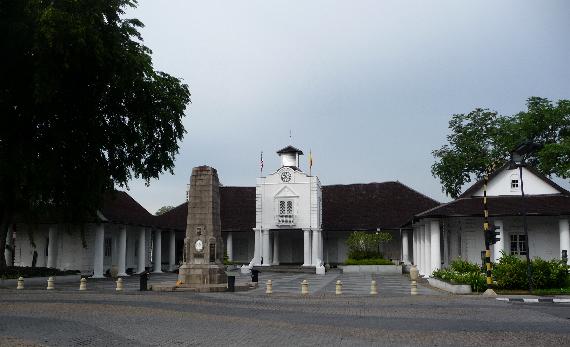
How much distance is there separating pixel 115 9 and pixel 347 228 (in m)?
27.6

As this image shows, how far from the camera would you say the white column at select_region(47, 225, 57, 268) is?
36781mm

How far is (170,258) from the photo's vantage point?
4794 centimetres

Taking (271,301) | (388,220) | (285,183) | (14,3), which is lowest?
(271,301)

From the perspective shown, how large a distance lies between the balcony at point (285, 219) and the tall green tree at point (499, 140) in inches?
529

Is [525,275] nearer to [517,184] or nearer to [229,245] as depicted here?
[517,184]

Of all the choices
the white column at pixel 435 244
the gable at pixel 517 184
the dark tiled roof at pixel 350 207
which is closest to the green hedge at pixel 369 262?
the dark tiled roof at pixel 350 207

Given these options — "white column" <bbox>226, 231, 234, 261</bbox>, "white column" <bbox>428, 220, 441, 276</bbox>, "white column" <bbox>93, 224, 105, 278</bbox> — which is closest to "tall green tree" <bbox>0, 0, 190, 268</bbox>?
"white column" <bbox>93, 224, 105, 278</bbox>

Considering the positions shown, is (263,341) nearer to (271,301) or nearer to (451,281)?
(271,301)

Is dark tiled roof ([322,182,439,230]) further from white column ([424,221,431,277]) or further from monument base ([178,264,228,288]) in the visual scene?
monument base ([178,264,228,288])

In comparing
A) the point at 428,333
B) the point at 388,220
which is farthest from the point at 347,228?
the point at 428,333

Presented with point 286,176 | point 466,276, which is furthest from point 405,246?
point 466,276

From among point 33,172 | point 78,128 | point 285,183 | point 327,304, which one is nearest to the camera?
point 327,304

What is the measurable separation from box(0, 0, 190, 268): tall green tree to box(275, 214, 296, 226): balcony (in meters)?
16.4

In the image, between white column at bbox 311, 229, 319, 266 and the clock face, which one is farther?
the clock face
